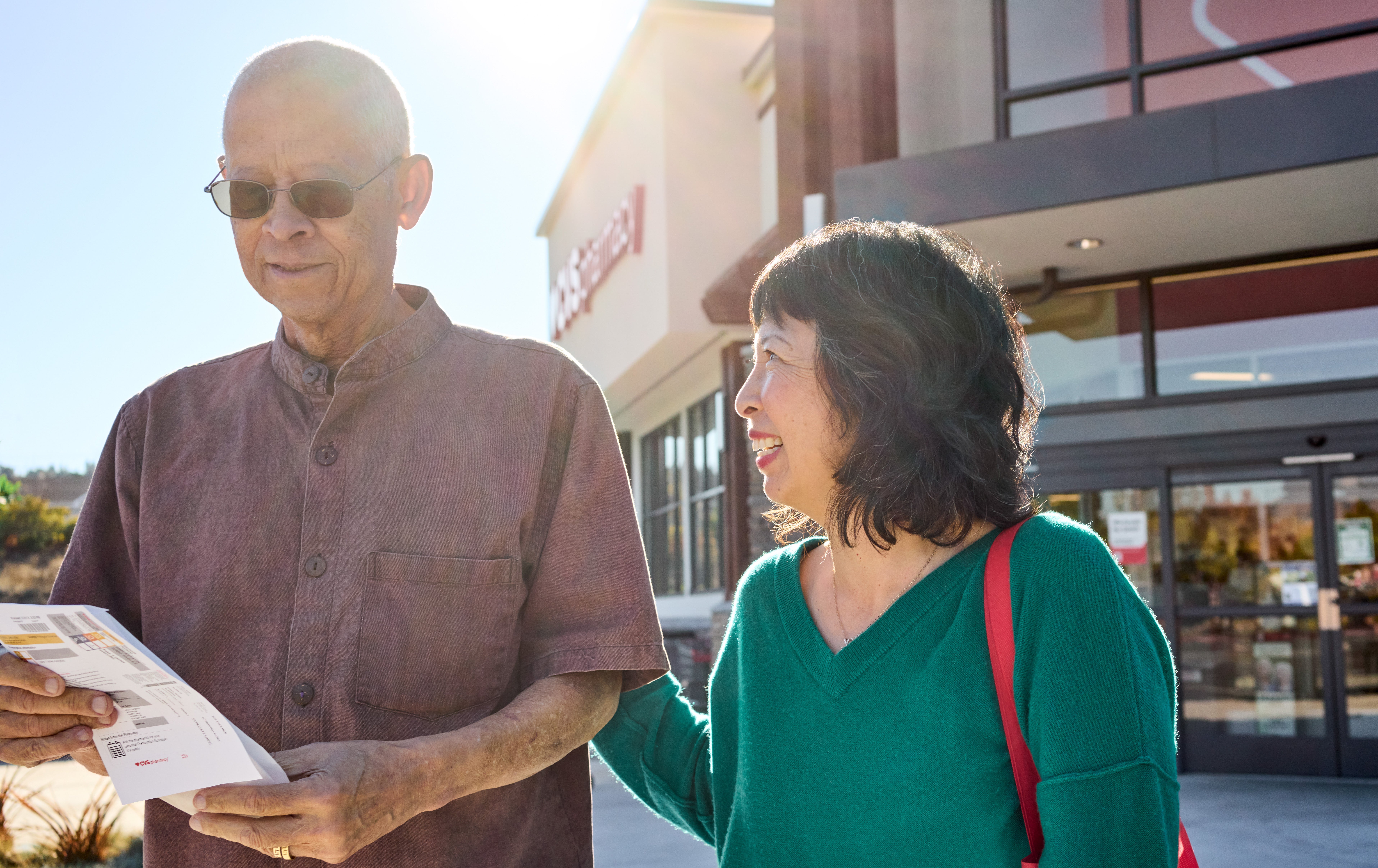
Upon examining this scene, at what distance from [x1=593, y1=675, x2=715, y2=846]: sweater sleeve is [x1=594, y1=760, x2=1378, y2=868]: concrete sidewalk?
13.0 ft

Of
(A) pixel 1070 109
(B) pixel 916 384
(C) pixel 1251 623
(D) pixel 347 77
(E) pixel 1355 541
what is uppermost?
(A) pixel 1070 109

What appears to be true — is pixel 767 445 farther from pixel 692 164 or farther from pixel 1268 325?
pixel 692 164

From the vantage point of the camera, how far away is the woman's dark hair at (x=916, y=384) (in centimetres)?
202

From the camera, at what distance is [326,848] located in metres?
1.51

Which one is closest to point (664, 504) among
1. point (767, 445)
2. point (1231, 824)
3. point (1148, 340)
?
point (1148, 340)

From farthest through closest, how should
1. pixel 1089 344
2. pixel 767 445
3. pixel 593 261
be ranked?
pixel 593 261
pixel 1089 344
pixel 767 445

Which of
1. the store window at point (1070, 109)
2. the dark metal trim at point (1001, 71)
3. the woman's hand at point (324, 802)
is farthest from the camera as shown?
the dark metal trim at point (1001, 71)

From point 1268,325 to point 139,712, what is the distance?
9370mm

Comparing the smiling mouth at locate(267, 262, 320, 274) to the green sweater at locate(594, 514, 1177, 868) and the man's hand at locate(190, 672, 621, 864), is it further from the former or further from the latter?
the green sweater at locate(594, 514, 1177, 868)

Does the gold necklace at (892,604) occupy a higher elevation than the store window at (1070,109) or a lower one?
lower

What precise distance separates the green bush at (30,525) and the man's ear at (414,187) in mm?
8218

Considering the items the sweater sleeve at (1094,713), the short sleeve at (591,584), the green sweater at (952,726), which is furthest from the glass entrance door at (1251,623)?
the short sleeve at (591,584)

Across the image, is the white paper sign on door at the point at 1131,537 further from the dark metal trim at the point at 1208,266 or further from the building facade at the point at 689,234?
the building facade at the point at 689,234

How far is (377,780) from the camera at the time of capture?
1.56 metres
